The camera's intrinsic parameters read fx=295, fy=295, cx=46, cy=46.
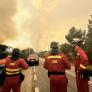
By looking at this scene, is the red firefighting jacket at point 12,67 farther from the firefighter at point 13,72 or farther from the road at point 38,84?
the road at point 38,84

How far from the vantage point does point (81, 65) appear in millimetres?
9875

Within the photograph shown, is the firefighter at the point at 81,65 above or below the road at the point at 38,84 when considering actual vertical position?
above

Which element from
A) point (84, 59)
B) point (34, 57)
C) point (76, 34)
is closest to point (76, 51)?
point (84, 59)

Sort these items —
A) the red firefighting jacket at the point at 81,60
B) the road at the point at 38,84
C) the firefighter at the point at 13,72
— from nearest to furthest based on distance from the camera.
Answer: the firefighter at the point at 13,72, the red firefighting jacket at the point at 81,60, the road at the point at 38,84

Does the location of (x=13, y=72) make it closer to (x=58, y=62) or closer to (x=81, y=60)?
(x=58, y=62)

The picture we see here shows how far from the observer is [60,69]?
346 inches

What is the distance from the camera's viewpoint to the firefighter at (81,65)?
9727mm

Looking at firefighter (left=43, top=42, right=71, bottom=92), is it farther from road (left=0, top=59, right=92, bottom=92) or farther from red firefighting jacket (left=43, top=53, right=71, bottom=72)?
road (left=0, top=59, right=92, bottom=92)

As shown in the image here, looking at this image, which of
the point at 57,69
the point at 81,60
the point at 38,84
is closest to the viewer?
the point at 57,69

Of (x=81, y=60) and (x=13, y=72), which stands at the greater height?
(x=81, y=60)

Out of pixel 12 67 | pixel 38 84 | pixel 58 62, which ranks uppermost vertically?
pixel 58 62

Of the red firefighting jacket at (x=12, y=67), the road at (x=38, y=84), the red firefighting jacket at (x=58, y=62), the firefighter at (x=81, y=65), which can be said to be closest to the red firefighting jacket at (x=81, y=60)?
the firefighter at (x=81, y=65)

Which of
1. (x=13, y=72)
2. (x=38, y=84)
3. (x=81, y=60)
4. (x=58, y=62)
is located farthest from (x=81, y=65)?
(x=38, y=84)

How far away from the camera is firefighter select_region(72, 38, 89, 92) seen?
31.9 feet
